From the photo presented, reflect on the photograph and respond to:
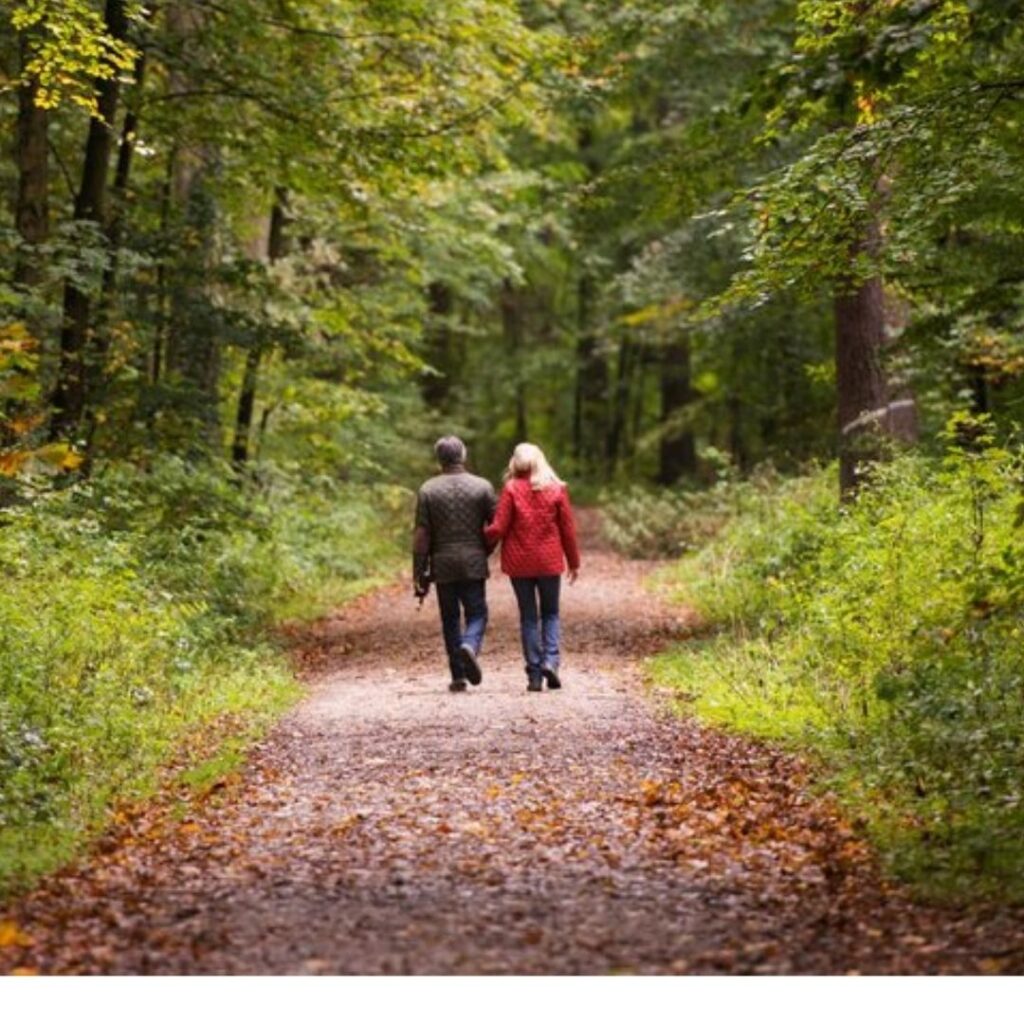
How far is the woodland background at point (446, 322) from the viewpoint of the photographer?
27.8 feet

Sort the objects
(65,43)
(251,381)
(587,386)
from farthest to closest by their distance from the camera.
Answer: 1. (587,386)
2. (251,381)
3. (65,43)

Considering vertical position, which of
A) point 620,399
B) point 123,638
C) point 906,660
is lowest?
point 123,638

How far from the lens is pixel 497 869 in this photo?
685cm

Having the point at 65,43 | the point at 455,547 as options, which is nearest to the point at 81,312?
the point at 65,43

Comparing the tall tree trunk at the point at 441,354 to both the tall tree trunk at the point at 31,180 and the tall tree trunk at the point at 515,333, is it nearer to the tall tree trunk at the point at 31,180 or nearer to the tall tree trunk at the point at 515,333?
the tall tree trunk at the point at 515,333

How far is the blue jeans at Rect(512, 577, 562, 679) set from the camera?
12.2 m

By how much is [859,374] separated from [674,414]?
14.2 metres

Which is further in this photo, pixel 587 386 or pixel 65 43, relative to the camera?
pixel 587 386

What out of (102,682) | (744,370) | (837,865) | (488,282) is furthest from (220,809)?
(488,282)

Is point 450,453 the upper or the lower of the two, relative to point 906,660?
upper

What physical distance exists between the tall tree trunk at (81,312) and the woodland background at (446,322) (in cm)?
4

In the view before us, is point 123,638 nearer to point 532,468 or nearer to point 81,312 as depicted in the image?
point 532,468

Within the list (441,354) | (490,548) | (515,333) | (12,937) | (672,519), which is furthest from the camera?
(515,333)

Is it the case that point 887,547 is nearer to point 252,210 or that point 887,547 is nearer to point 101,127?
point 101,127
